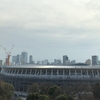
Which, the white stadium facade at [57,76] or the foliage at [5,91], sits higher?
the white stadium facade at [57,76]

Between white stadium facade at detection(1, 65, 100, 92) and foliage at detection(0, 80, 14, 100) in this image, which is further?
white stadium facade at detection(1, 65, 100, 92)

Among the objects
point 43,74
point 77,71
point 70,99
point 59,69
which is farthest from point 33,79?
point 70,99

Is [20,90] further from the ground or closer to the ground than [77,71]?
closer to the ground

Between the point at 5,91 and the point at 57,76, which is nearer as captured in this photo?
the point at 5,91

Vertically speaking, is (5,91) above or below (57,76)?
below

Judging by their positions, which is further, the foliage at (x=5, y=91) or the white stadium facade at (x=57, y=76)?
the white stadium facade at (x=57, y=76)

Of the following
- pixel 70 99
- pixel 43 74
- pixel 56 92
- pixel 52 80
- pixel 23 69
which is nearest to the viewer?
pixel 70 99

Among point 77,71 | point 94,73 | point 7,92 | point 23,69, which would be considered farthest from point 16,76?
point 7,92

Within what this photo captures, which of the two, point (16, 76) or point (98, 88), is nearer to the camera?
point (98, 88)

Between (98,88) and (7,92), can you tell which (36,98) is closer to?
(7,92)

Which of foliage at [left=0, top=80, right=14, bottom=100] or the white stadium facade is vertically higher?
the white stadium facade

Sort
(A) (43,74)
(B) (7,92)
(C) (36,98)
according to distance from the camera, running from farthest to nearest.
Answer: (A) (43,74) < (B) (7,92) < (C) (36,98)
